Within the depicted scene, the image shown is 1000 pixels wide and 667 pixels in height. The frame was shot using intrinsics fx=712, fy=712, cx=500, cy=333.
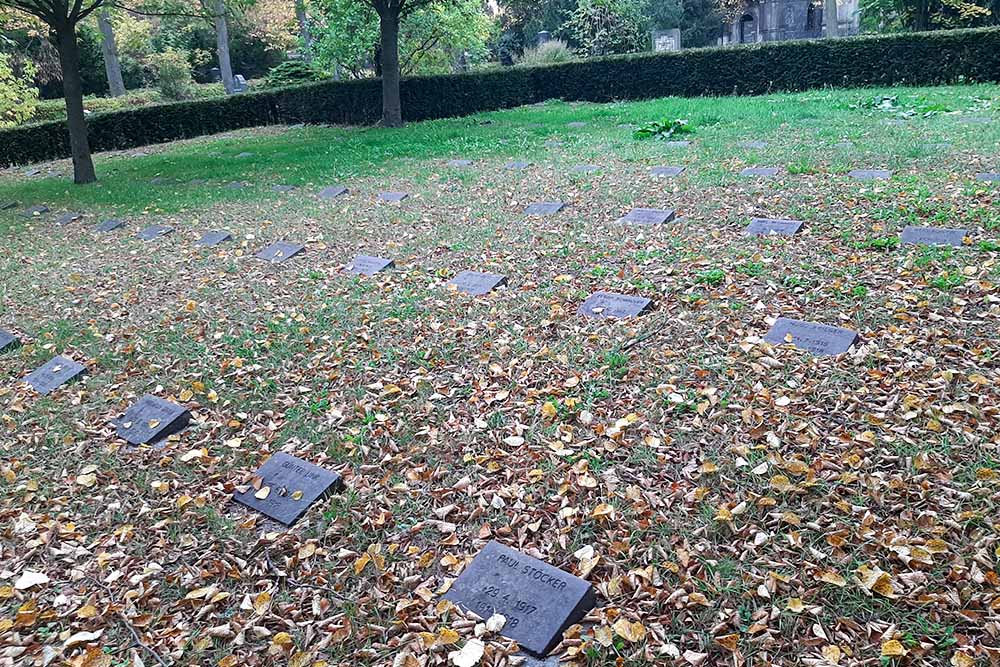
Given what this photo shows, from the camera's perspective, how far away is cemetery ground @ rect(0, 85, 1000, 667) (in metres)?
2.21

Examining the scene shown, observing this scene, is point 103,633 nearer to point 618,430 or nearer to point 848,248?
point 618,430

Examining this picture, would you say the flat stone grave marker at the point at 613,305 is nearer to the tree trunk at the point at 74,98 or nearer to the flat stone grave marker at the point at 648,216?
the flat stone grave marker at the point at 648,216

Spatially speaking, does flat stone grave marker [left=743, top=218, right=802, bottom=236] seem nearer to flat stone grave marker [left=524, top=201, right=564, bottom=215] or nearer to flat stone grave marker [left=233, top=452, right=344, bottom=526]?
flat stone grave marker [left=524, top=201, right=564, bottom=215]

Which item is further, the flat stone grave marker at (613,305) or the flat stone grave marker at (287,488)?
the flat stone grave marker at (613,305)

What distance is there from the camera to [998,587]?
2.12 m

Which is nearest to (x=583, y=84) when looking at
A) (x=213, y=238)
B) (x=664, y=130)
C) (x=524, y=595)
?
(x=664, y=130)

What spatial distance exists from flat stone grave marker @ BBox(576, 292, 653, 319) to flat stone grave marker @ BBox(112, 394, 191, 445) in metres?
2.28

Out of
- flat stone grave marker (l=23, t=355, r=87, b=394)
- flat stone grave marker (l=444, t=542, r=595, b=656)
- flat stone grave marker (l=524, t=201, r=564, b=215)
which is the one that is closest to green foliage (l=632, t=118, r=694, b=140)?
flat stone grave marker (l=524, t=201, r=564, b=215)

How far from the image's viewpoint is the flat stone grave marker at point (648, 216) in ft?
19.5

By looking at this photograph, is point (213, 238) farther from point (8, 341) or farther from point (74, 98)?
point (74, 98)

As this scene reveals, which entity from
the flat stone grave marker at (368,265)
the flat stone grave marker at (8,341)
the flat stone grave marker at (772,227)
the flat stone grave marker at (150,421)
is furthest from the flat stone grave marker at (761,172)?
the flat stone grave marker at (8,341)

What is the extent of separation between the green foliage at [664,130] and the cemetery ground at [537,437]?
12.5ft

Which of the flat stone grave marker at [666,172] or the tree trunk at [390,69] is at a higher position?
the tree trunk at [390,69]

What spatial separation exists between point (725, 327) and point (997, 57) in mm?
12864
